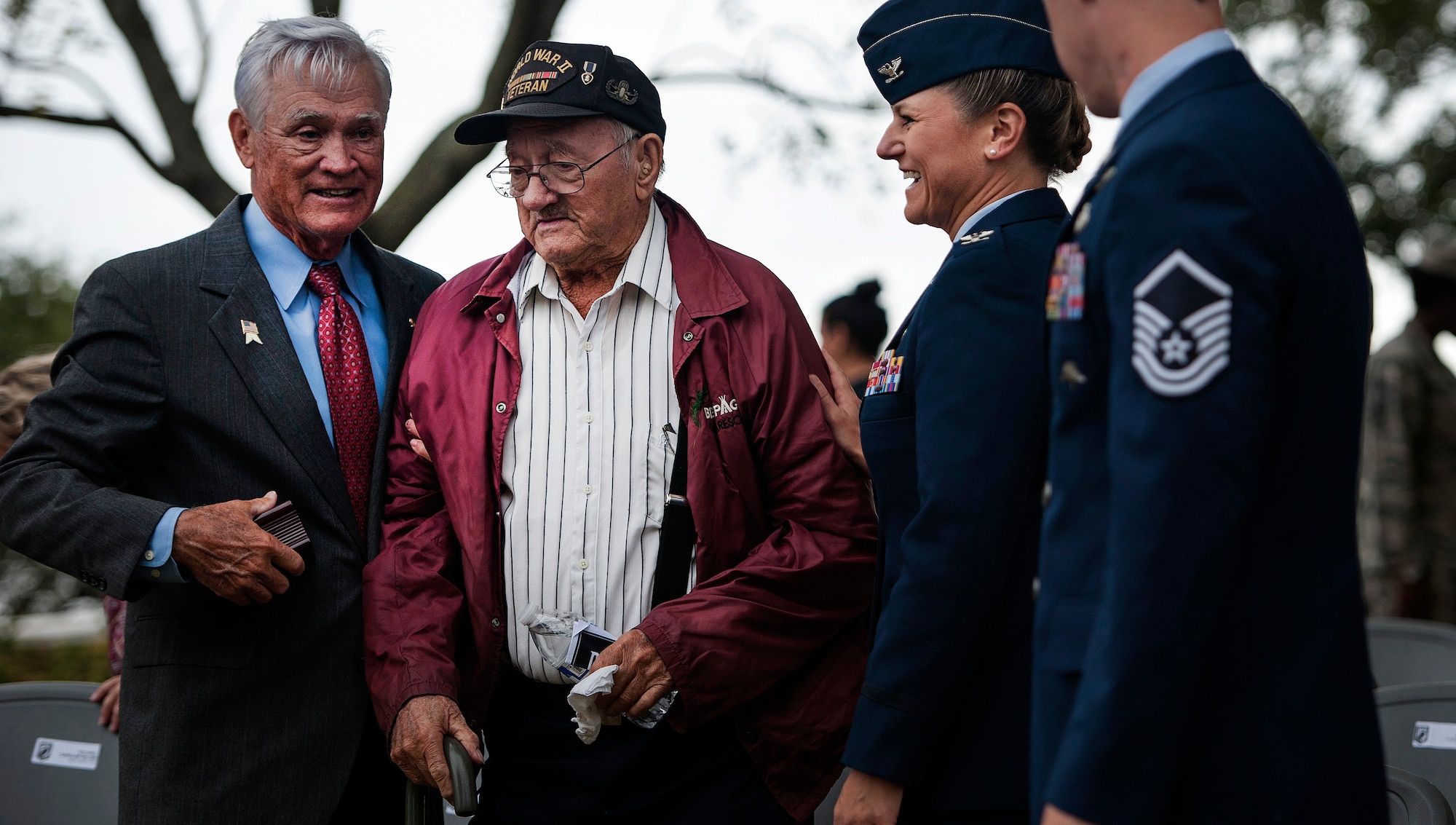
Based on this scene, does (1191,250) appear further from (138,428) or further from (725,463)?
(138,428)

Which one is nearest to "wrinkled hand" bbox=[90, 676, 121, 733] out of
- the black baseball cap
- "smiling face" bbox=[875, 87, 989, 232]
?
the black baseball cap

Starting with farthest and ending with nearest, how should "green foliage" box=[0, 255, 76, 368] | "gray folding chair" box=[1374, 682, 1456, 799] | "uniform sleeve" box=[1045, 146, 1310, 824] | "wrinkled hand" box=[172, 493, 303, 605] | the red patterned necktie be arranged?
"green foliage" box=[0, 255, 76, 368]
"gray folding chair" box=[1374, 682, 1456, 799]
the red patterned necktie
"wrinkled hand" box=[172, 493, 303, 605]
"uniform sleeve" box=[1045, 146, 1310, 824]

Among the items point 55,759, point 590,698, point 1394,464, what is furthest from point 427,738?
point 1394,464

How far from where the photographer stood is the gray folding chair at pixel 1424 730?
2.92 m

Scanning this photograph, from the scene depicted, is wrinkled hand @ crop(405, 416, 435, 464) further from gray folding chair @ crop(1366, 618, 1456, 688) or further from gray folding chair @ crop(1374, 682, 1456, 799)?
gray folding chair @ crop(1366, 618, 1456, 688)

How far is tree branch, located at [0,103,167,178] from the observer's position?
4922mm

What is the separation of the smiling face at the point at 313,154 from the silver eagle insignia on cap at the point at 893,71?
4.24 feet

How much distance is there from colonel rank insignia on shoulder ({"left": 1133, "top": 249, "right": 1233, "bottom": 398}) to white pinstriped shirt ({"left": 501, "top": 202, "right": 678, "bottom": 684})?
1.44 m

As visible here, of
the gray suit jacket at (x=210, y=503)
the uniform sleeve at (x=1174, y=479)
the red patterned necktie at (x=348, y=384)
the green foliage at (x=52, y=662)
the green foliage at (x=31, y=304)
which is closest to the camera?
the uniform sleeve at (x=1174, y=479)

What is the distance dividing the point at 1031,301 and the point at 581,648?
1.12 metres

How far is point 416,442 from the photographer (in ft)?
8.89

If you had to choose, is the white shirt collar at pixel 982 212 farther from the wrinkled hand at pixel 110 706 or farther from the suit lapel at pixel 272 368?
the wrinkled hand at pixel 110 706

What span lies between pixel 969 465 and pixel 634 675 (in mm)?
831

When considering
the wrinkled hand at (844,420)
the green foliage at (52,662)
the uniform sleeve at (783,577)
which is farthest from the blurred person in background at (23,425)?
the green foliage at (52,662)
